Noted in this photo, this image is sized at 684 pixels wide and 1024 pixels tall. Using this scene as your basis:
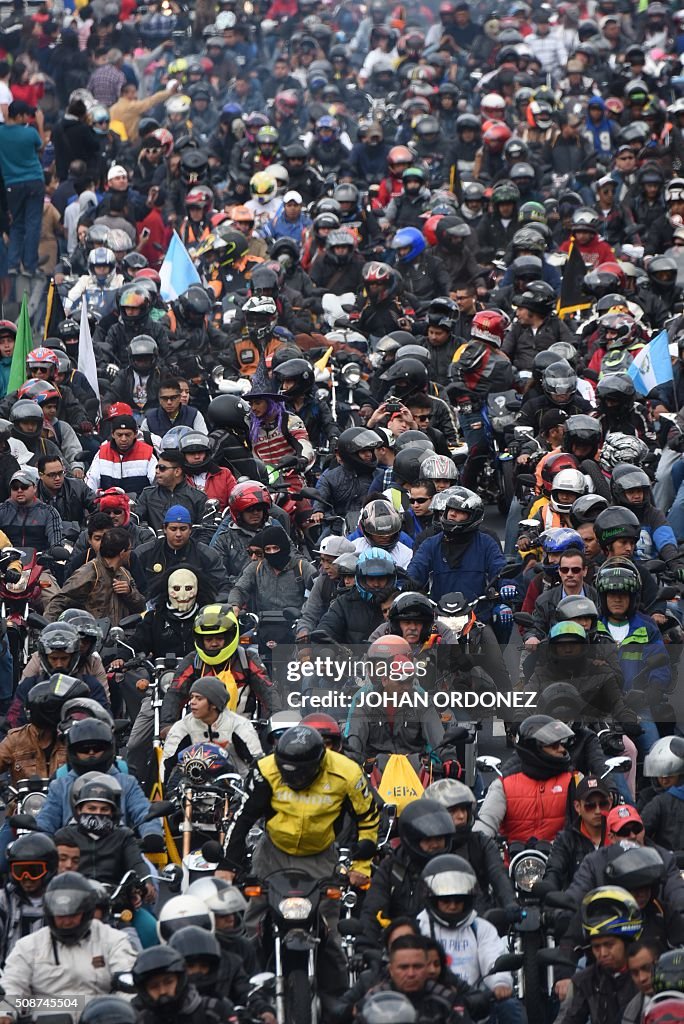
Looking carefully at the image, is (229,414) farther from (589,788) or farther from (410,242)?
(589,788)

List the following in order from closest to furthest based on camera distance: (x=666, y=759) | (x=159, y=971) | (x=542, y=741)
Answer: (x=159, y=971) → (x=542, y=741) → (x=666, y=759)

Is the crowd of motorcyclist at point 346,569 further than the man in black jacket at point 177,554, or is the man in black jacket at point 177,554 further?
the man in black jacket at point 177,554

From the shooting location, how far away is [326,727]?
579 inches

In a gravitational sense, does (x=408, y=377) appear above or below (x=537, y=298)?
below

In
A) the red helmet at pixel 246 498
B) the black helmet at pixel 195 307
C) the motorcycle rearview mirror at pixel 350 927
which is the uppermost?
the black helmet at pixel 195 307

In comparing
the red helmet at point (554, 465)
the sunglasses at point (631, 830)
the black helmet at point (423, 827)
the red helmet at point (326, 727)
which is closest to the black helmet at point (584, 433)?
the red helmet at point (554, 465)

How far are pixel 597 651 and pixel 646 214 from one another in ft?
46.6

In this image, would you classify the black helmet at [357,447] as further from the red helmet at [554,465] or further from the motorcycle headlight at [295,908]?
the motorcycle headlight at [295,908]

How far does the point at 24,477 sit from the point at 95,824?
250 inches

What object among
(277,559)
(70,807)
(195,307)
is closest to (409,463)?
(277,559)

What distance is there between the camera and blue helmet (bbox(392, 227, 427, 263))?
27609 millimetres

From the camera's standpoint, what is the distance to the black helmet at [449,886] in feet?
42.5

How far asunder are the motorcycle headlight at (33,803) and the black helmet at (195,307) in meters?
11.5

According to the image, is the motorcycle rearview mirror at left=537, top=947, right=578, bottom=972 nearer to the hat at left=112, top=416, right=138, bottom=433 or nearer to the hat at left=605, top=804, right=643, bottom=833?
the hat at left=605, top=804, right=643, bottom=833
